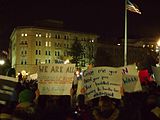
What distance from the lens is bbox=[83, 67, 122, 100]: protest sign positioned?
7.88m

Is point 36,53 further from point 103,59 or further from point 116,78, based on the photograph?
point 116,78

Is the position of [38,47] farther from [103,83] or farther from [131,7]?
[103,83]

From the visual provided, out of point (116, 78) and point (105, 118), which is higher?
point (116, 78)

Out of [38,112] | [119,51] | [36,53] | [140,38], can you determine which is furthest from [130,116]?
[140,38]

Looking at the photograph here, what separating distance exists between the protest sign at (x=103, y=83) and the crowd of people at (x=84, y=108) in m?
0.16

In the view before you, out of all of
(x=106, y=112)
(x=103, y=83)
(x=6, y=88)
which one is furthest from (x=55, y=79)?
(x=106, y=112)

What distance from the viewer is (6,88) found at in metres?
7.02

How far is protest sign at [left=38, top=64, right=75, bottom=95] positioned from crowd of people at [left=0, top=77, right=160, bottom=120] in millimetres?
151

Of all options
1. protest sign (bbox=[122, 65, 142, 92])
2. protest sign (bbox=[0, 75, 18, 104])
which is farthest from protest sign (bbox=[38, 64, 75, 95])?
protest sign (bbox=[0, 75, 18, 104])

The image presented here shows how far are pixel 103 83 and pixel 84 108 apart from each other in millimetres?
1087

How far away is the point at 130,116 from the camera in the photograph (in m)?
7.77

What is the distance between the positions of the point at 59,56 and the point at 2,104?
369 ft

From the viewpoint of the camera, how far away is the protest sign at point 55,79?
8.99 m

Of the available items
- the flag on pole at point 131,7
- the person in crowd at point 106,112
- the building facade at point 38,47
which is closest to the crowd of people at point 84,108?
the person in crowd at point 106,112
